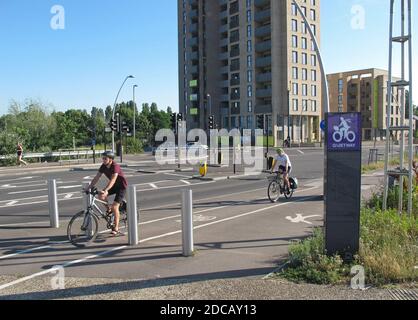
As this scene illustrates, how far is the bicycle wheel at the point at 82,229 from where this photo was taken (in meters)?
8.04

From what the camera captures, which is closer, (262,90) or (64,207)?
(64,207)

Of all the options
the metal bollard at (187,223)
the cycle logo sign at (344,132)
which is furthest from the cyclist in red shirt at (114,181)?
the cycle logo sign at (344,132)

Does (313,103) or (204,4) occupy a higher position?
(204,4)

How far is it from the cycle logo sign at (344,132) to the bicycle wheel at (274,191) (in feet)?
25.9

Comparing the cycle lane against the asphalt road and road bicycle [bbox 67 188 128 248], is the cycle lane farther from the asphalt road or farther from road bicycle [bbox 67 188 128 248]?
road bicycle [bbox 67 188 128 248]

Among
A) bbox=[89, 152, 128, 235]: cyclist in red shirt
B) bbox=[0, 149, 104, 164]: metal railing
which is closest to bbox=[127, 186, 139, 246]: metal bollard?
bbox=[89, 152, 128, 235]: cyclist in red shirt

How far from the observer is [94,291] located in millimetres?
5352

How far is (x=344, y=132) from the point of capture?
6.26 m

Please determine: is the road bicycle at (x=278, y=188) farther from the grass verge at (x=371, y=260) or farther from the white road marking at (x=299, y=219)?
the grass verge at (x=371, y=260)

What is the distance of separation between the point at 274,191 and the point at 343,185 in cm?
805

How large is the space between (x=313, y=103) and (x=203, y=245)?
77.0 m
